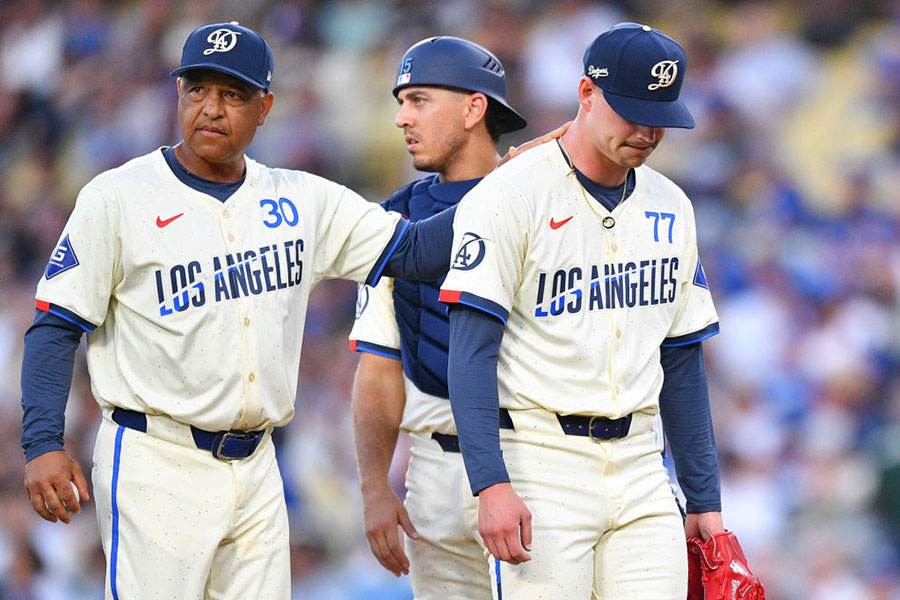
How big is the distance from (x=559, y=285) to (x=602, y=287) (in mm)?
113

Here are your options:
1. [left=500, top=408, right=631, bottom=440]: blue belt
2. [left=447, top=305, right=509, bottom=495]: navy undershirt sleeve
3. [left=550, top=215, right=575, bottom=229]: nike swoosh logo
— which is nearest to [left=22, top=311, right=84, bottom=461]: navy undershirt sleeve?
[left=447, top=305, right=509, bottom=495]: navy undershirt sleeve

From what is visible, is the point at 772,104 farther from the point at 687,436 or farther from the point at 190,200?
the point at 190,200

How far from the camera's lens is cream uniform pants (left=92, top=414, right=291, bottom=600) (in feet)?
10.0

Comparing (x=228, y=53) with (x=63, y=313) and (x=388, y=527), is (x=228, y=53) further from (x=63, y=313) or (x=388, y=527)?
(x=388, y=527)

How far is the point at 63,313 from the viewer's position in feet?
9.91

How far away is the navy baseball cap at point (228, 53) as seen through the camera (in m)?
3.16

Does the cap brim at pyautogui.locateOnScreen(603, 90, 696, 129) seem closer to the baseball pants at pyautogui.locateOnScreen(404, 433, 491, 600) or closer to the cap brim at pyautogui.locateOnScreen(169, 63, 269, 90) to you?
the cap brim at pyautogui.locateOnScreen(169, 63, 269, 90)

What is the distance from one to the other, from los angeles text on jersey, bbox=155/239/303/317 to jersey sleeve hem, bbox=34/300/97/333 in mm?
185

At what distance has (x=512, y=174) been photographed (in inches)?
122

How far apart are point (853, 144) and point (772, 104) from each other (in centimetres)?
50

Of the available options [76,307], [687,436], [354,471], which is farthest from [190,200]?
[354,471]

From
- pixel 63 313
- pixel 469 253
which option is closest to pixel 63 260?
pixel 63 313

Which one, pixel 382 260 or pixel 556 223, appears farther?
pixel 382 260

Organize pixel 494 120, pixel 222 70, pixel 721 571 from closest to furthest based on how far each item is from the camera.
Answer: pixel 222 70, pixel 721 571, pixel 494 120
